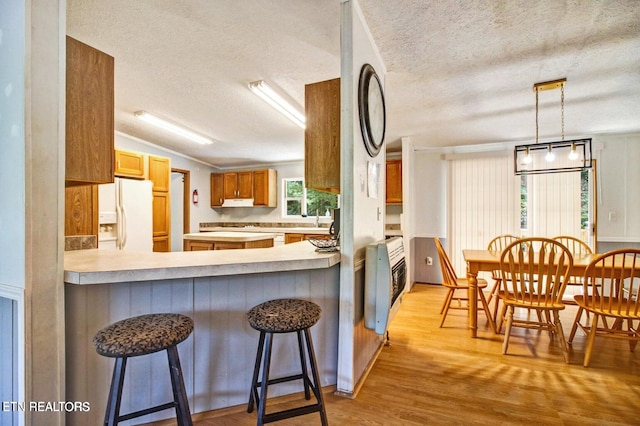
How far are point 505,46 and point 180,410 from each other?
3.03 m

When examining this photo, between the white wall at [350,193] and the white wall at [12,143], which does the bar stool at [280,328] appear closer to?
the white wall at [350,193]

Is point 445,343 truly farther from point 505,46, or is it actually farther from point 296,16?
point 296,16

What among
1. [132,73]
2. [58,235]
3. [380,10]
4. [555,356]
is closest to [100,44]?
[132,73]

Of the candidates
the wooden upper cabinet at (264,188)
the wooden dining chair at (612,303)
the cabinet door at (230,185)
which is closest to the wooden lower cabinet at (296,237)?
the wooden upper cabinet at (264,188)

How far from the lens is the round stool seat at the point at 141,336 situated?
3.51 ft

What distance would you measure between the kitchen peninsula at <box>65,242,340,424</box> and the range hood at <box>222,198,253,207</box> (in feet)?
13.5

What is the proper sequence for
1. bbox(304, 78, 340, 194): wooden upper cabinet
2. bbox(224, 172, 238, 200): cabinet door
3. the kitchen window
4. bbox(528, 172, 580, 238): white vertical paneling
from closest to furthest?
bbox(304, 78, 340, 194): wooden upper cabinet < bbox(528, 172, 580, 238): white vertical paneling < the kitchen window < bbox(224, 172, 238, 200): cabinet door

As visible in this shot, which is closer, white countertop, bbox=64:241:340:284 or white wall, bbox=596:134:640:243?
white countertop, bbox=64:241:340:284

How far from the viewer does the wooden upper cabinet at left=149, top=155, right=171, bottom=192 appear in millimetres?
4258

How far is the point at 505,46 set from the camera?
6.85ft

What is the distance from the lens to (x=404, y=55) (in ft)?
7.43

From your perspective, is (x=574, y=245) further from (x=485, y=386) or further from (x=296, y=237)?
(x=296, y=237)

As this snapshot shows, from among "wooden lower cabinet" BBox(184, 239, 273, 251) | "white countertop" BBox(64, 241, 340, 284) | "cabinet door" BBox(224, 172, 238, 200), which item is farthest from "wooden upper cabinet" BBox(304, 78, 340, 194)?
"cabinet door" BBox(224, 172, 238, 200)

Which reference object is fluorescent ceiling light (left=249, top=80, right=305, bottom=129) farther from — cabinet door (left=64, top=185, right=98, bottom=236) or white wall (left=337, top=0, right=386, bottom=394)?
cabinet door (left=64, top=185, right=98, bottom=236)
